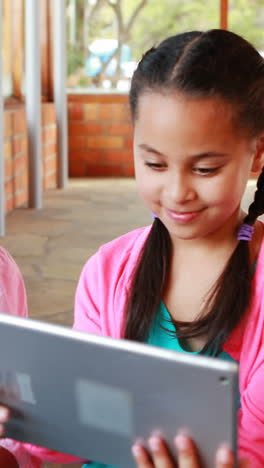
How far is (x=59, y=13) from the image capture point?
17.1 ft

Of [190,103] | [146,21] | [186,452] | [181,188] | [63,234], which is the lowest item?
[63,234]

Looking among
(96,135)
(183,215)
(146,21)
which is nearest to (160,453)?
(183,215)

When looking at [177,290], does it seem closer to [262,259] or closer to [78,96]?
[262,259]

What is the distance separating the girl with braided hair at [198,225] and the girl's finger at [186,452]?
0.11 metres

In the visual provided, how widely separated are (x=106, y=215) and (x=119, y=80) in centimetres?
237

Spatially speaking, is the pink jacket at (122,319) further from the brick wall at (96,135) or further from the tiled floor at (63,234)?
the brick wall at (96,135)

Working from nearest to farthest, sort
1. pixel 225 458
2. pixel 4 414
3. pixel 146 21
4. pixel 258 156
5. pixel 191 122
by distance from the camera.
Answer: pixel 225 458, pixel 4 414, pixel 191 122, pixel 258 156, pixel 146 21

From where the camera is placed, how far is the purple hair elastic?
1.03 metres

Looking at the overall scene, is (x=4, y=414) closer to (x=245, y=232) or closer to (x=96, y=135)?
(x=245, y=232)

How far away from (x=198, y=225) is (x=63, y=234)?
2859 mm

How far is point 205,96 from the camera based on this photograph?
91 cm

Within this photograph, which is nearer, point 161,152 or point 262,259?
point 161,152

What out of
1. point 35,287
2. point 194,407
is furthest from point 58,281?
point 194,407

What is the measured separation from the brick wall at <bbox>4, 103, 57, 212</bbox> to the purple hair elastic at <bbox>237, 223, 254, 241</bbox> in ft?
10.8
